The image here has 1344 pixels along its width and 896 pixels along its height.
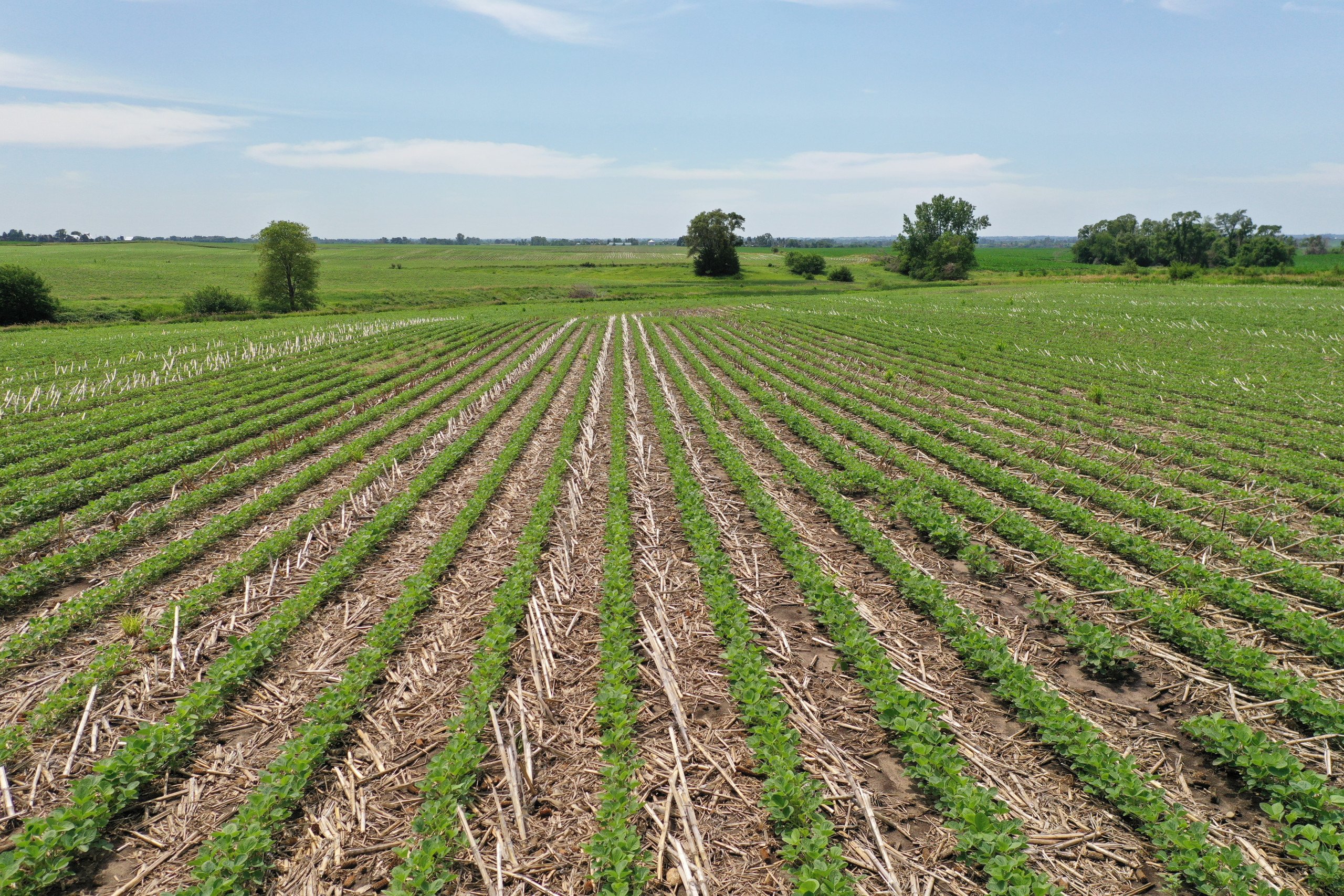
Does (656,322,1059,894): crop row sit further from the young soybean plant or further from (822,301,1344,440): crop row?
(822,301,1344,440): crop row

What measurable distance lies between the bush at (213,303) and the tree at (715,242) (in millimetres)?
71595

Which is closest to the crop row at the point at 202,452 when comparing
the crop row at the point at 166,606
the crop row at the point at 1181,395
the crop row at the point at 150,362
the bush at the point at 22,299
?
the crop row at the point at 166,606

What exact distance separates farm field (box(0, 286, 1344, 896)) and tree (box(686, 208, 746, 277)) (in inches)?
3862

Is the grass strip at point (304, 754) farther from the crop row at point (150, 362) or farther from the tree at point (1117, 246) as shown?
the tree at point (1117, 246)

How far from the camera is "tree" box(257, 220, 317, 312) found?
6988 centimetres

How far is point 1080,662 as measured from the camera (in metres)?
6.56

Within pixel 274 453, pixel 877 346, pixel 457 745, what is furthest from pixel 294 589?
pixel 877 346

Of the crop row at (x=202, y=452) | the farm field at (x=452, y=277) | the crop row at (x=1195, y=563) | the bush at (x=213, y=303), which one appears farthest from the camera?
the farm field at (x=452, y=277)

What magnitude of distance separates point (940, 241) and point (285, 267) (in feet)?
342

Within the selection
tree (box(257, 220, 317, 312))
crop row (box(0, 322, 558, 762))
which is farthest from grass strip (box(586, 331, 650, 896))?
tree (box(257, 220, 317, 312))

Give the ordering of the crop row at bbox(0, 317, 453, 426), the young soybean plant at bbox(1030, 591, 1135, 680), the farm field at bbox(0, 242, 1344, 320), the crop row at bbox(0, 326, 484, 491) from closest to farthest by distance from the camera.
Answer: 1. the young soybean plant at bbox(1030, 591, 1135, 680)
2. the crop row at bbox(0, 326, 484, 491)
3. the crop row at bbox(0, 317, 453, 426)
4. the farm field at bbox(0, 242, 1344, 320)

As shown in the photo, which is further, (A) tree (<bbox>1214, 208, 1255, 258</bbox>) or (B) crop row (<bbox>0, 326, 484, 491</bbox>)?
(A) tree (<bbox>1214, 208, 1255, 258</bbox>)

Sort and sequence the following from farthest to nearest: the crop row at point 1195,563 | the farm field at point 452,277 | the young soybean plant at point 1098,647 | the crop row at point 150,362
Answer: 1. the farm field at point 452,277
2. the crop row at point 150,362
3. the crop row at point 1195,563
4. the young soybean plant at point 1098,647

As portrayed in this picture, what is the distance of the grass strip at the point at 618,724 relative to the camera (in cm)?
416
